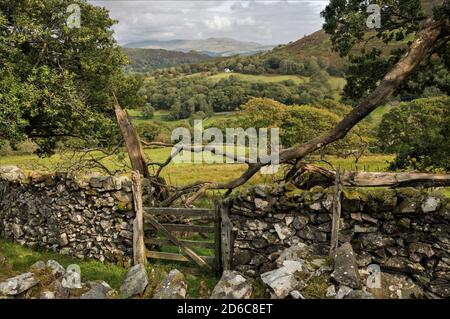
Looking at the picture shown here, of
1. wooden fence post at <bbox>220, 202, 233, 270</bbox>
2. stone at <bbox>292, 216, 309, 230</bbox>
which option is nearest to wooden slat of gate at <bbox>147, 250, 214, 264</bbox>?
wooden fence post at <bbox>220, 202, 233, 270</bbox>

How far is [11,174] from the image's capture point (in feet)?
37.2

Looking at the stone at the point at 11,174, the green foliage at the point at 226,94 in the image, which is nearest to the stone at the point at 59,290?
the stone at the point at 11,174

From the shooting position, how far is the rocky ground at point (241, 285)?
13.1ft

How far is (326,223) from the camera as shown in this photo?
7602 millimetres

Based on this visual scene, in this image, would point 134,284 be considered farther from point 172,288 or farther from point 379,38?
point 379,38

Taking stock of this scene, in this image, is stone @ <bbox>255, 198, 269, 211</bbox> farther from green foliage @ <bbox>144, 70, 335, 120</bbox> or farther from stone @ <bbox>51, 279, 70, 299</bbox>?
green foliage @ <bbox>144, 70, 335, 120</bbox>

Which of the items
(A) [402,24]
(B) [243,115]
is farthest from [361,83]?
(B) [243,115]

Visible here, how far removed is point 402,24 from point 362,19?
53.3 inches

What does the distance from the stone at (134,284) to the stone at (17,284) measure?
1003 mm

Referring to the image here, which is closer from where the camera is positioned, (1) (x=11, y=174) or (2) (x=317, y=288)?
(2) (x=317, y=288)

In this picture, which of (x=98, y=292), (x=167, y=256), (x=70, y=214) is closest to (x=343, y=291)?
(x=98, y=292)

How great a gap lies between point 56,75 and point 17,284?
10464 mm

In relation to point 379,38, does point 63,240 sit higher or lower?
lower
